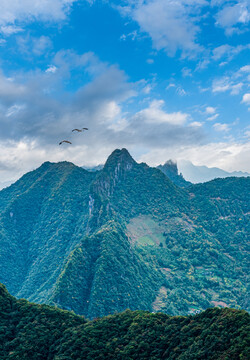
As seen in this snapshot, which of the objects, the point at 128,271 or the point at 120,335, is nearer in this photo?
the point at 120,335

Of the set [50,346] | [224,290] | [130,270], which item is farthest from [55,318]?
[224,290]

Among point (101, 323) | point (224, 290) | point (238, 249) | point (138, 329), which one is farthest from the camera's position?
point (238, 249)

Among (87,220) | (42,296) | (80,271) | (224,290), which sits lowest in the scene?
(224,290)

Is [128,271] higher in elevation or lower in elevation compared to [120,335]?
higher

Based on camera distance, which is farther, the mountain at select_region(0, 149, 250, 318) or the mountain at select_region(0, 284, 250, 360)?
the mountain at select_region(0, 149, 250, 318)

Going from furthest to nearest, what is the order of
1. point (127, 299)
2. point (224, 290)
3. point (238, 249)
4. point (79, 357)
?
point (238, 249), point (224, 290), point (127, 299), point (79, 357)

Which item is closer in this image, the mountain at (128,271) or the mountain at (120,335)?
the mountain at (120,335)

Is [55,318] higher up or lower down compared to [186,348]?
higher up

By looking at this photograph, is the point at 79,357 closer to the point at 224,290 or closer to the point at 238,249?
the point at 224,290
